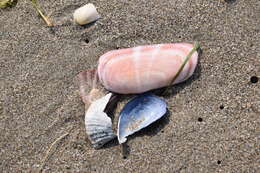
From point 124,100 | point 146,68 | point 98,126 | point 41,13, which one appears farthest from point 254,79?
point 41,13

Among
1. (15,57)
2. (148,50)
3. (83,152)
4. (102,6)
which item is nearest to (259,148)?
(148,50)

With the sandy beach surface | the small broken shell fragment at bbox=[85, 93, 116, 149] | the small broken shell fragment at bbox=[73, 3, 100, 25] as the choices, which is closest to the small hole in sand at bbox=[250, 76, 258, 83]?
the sandy beach surface

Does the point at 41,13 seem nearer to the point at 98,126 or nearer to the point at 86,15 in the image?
the point at 86,15

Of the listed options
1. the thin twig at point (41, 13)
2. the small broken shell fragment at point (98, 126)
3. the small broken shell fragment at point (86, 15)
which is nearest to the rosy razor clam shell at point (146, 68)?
the small broken shell fragment at point (98, 126)

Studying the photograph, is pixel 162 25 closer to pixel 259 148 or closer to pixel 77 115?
pixel 77 115

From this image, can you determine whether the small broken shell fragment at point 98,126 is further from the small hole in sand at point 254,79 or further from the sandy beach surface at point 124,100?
the small hole in sand at point 254,79
